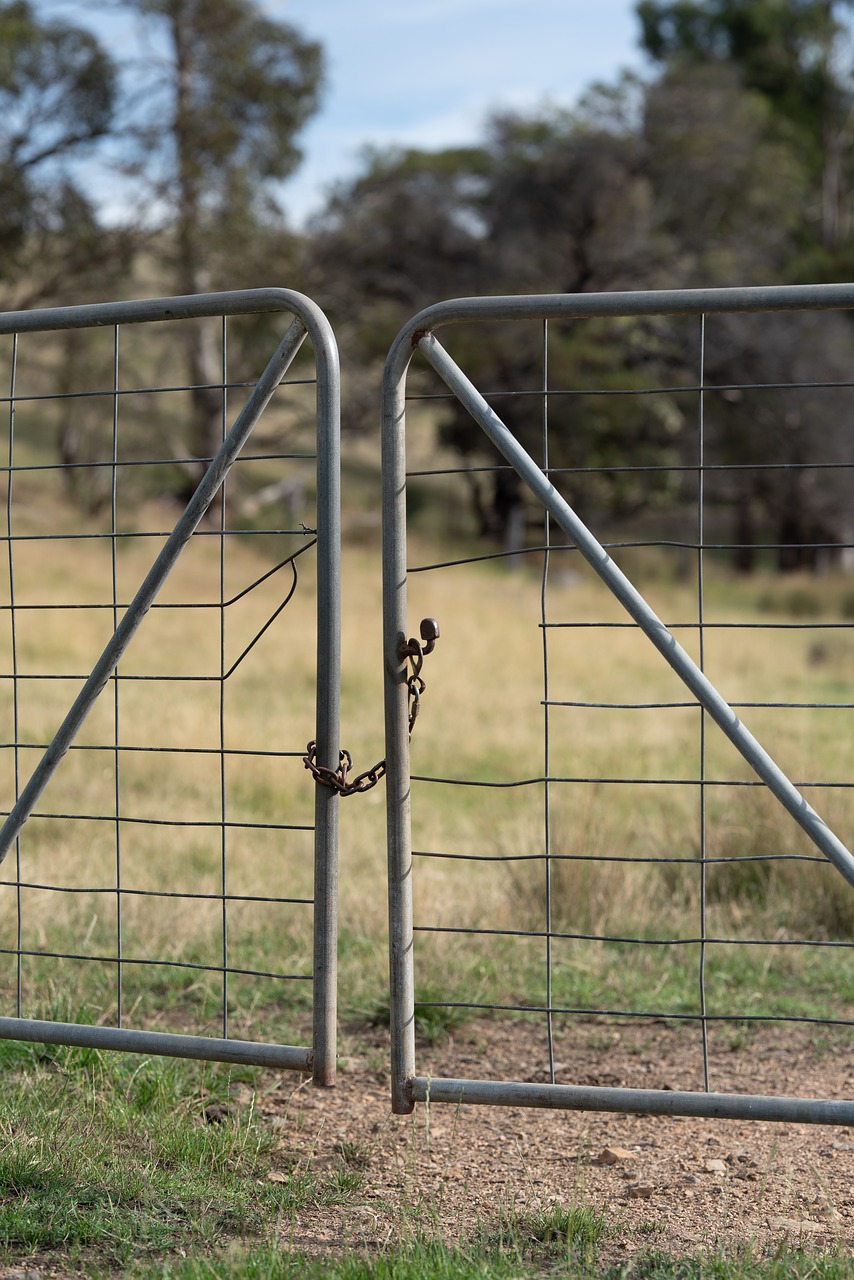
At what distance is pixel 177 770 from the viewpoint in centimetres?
800

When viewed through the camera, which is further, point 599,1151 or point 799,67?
point 799,67

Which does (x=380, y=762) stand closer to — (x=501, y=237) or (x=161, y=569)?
(x=161, y=569)

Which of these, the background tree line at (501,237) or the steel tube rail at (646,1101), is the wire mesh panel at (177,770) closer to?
the steel tube rail at (646,1101)

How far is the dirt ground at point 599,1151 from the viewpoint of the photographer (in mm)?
2730

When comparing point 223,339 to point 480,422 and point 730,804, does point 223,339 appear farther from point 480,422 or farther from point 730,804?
point 730,804

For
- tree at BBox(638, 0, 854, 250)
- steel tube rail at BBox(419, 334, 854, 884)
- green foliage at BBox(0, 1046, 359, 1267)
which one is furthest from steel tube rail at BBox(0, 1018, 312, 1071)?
tree at BBox(638, 0, 854, 250)

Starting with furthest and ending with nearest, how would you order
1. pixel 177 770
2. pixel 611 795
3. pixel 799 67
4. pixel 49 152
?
pixel 799 67, pixel 49 152, pixel 177 770, pixel 611 795

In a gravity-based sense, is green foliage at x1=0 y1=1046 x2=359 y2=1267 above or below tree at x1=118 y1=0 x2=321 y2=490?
below

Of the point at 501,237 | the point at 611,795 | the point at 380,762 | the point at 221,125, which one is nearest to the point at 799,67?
the point at 501,237

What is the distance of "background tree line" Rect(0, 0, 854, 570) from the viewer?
22.9 m

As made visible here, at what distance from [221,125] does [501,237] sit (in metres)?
7.32

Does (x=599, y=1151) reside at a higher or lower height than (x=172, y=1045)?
lower

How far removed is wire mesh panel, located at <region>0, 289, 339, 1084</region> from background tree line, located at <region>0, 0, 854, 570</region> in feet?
24.1

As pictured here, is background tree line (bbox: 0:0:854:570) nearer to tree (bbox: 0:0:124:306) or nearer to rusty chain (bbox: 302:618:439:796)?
tree (bbox: 0:0:124:306)
